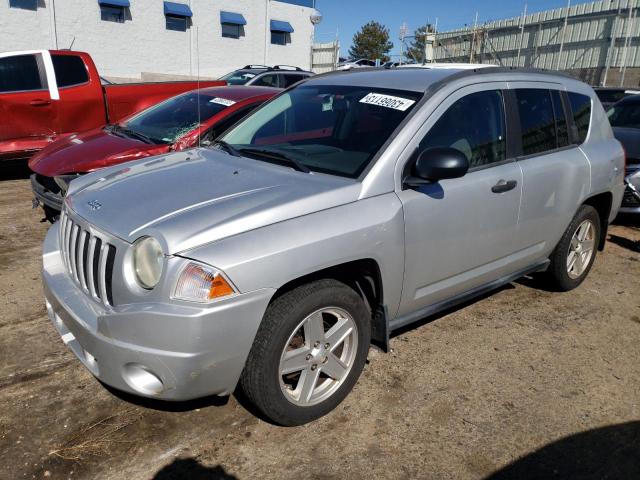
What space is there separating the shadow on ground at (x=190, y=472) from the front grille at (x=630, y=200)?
5.96 meters

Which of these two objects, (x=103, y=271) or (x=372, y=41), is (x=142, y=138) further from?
(x=372, y=41)

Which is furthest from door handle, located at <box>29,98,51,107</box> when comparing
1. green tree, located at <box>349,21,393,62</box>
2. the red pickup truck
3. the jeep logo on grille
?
green tree, located at <box>349,21,393,62</box>

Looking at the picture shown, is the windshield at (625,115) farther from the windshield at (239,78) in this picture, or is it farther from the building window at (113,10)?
the building window at (113,10)

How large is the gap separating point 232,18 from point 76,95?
65.2 ft

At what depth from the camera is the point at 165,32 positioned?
2419 centimetres

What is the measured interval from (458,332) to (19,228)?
185 inches

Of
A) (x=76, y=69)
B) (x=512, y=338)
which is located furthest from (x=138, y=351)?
(x=76, y=69)

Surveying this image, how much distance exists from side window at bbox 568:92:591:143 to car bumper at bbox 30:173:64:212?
4382 millimetres

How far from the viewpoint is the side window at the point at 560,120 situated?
13.7 ft

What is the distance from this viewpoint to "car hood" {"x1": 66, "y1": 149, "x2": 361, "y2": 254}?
2.46 m

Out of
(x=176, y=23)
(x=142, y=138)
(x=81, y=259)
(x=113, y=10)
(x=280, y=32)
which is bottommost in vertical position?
(x=81, y=259)

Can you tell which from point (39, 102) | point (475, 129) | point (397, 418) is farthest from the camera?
point (39, 102)

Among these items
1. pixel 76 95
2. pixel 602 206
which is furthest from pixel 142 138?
pixel 602 206

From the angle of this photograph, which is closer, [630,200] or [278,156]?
[278,156]
